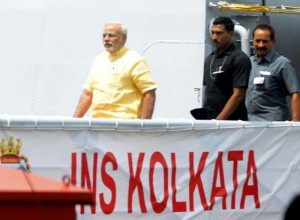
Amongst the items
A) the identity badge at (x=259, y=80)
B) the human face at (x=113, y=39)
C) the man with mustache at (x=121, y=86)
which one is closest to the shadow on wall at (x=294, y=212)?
the man with mustache at (x=121, y=86)

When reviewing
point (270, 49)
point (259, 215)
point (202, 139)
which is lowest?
point (259, 215)

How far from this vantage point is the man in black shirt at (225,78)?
9188 mm

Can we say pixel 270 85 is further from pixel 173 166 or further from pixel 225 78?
pixel 173 166

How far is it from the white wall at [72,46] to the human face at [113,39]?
7.79 feet

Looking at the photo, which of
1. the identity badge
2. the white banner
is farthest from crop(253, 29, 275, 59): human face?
the white banner

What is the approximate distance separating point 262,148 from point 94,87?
1429mm

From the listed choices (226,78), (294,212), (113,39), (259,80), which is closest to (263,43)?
(259,80)

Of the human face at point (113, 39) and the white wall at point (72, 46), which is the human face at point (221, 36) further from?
the white wall at point (72, 46)

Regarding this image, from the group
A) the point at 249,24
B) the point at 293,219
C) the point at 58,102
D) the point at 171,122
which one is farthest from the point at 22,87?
the point at 293,219

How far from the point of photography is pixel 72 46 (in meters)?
11.7

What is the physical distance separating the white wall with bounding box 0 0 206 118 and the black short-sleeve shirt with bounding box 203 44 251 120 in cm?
222

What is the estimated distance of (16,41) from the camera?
11.7m

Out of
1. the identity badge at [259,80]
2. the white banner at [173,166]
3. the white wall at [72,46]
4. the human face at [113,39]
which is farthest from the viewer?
the white wall at [72,46]

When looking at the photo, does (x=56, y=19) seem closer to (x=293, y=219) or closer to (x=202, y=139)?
(x=202, y=139)
